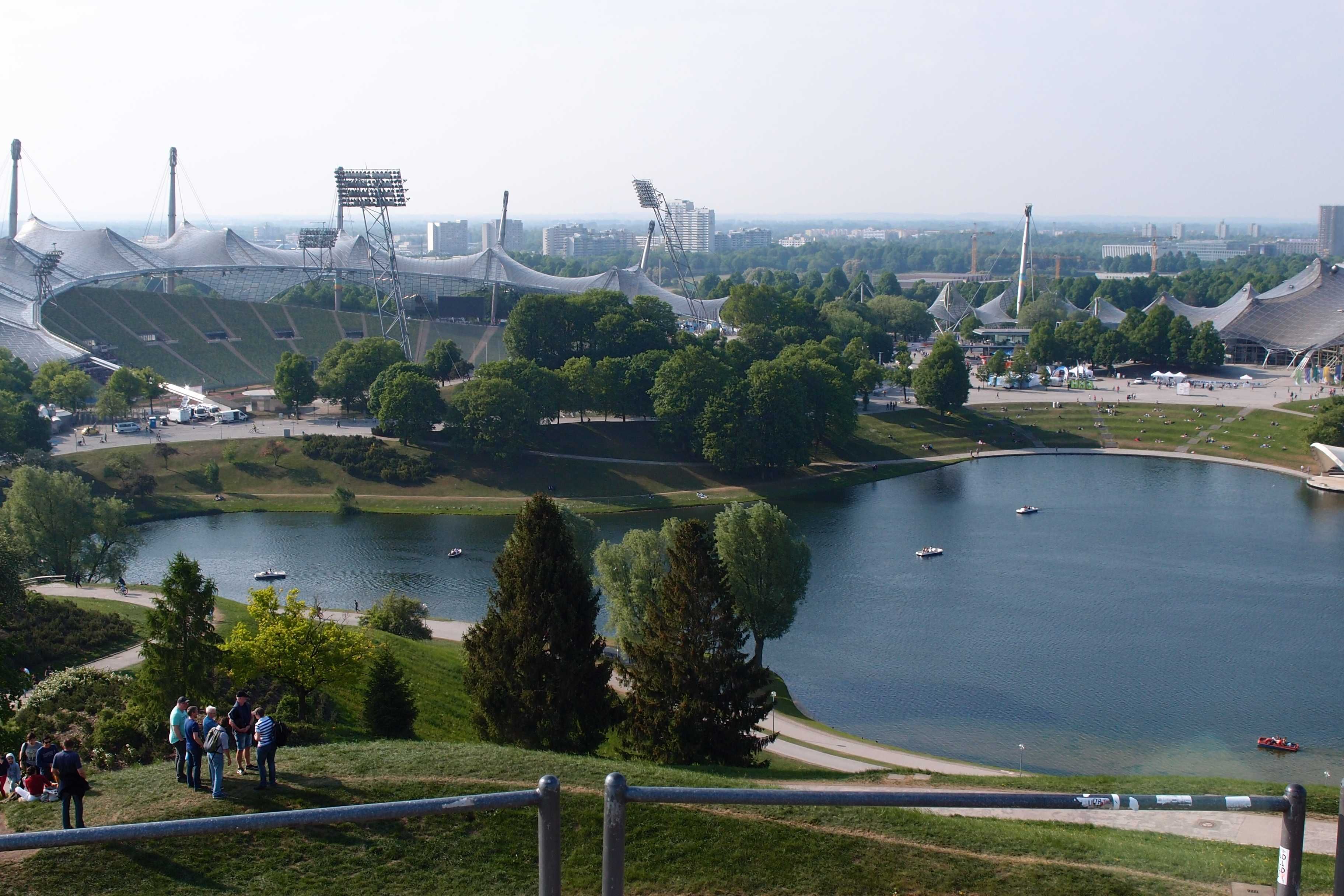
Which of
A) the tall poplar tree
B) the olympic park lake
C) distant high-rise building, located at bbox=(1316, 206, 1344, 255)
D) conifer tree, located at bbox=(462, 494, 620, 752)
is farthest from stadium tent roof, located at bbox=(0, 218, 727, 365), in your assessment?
distant high-rise building, located at bbox=(1316, 206, 1344, 255)

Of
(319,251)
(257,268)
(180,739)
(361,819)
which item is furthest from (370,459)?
(361,819)

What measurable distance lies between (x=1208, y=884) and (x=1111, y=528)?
37615 millimetres

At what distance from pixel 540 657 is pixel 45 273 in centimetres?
5974

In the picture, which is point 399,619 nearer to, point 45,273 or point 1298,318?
point 45,273

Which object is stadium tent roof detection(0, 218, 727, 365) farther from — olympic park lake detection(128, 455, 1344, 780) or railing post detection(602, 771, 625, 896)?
railing post detection(602, 771, 625, 896)

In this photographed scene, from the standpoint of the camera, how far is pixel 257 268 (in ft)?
261

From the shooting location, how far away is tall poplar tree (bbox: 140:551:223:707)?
13555 mm

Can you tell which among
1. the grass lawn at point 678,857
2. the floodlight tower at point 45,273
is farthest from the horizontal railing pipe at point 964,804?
the floodlight tower at point 45,273

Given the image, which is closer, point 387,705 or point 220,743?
point 220,743

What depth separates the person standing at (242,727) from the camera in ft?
31.2

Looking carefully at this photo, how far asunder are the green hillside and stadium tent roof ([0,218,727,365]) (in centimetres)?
278

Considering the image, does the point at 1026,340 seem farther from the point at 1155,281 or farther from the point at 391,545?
the point at 391,545

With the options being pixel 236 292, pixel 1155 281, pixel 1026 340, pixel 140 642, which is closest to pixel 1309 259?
pixel 1155 281

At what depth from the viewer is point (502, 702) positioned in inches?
623
